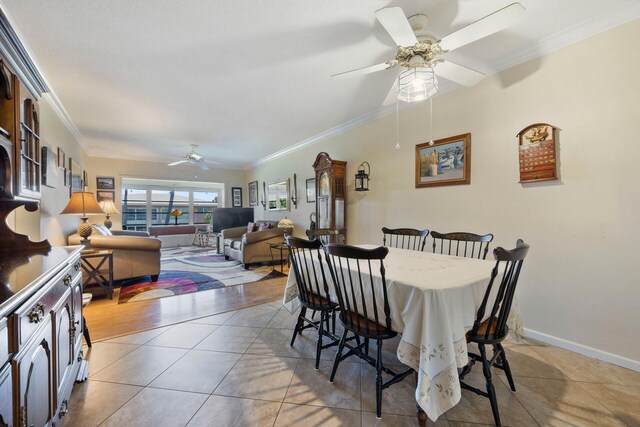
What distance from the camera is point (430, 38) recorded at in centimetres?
193

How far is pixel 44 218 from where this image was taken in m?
3.01

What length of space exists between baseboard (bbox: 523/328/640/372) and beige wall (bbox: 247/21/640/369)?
16 mm

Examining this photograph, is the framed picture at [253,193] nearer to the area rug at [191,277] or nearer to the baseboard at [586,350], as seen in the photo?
the area rug at [191,277]

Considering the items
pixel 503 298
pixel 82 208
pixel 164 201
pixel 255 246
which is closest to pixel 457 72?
pixel 503 298

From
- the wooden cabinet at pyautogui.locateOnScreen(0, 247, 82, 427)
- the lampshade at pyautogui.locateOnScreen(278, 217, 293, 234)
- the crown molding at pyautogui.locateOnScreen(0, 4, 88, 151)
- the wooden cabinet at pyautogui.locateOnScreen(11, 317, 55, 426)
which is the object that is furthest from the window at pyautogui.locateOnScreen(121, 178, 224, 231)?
the wooden cabinet at pyautogui.locateOnScreen(11, 317, 55, 426)

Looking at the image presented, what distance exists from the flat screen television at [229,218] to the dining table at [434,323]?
6202 mm

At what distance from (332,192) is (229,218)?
402 centimetres

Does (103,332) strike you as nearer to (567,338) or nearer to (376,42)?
(376,42)

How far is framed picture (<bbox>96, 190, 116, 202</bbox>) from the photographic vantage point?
20.8 feet

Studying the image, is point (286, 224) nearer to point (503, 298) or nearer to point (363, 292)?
point (363, 292)

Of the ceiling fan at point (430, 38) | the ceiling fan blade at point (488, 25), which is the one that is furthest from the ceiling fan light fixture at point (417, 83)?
the ceiling fan blade at point (488, 25)

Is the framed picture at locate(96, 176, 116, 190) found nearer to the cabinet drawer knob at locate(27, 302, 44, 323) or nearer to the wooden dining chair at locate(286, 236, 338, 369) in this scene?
the wooden dining chair at locate(286, 236, 338, 369)

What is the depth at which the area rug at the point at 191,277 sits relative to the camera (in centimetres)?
362

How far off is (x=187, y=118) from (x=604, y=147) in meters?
4.52
